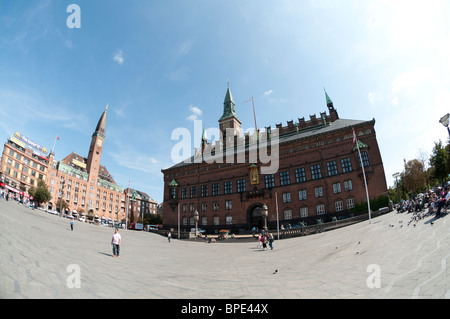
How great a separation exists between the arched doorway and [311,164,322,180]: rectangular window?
39.0 ft

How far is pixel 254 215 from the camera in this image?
45969 millimetres

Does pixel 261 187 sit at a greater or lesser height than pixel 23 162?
lesser

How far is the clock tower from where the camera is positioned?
85438 millimetres

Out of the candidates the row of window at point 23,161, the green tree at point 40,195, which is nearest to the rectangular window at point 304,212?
the green tree at point 40,195

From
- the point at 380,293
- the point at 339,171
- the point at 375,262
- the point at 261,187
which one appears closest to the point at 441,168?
the point at 339,171

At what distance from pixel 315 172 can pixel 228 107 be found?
37.5m

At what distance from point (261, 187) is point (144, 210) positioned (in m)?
74.7

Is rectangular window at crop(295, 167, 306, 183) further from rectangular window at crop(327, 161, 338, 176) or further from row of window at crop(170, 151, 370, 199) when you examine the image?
rectangular window at crop(327, 161, 338, 176)

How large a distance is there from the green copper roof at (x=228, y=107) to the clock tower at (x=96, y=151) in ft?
182

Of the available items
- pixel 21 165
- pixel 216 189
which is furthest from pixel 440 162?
pixel 21 165

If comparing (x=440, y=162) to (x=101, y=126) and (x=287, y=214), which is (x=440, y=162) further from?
(x=101, y=126)

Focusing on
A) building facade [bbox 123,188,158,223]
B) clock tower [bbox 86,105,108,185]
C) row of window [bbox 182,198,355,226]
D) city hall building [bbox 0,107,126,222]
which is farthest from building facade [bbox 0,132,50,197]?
row of window [bbox 182,198,355,226]
